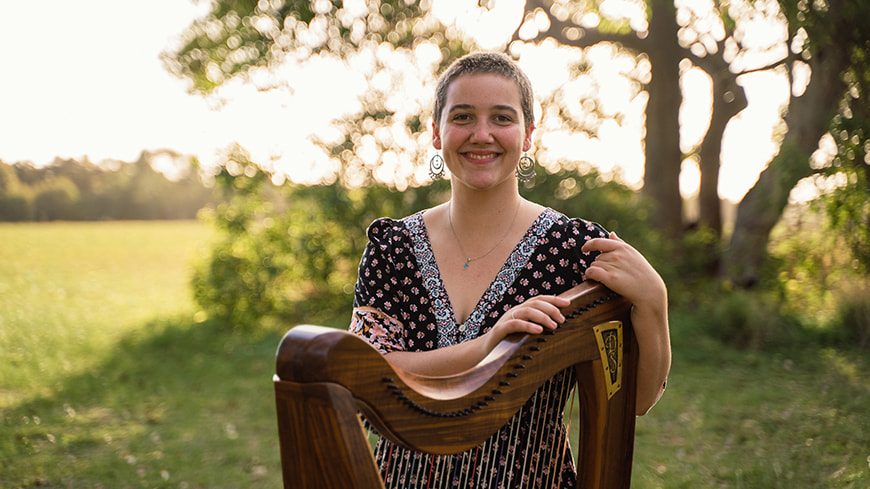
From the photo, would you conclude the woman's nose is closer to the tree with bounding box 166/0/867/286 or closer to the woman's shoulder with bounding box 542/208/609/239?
the woman's shoulder with bounding box 542/208/609/239

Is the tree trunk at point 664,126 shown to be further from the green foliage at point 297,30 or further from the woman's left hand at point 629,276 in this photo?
the woman's left hand at point 629,276

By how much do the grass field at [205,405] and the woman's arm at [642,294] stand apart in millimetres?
2489

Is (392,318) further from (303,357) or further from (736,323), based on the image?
(736,323)

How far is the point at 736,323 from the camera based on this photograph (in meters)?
7.45

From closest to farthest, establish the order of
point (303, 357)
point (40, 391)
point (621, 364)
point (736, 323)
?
1. point (303, 357)
2. point (621, 364)
3. point (40, 391)
4. point (736, 323)

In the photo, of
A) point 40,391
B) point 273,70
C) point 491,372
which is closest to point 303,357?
point 491,372

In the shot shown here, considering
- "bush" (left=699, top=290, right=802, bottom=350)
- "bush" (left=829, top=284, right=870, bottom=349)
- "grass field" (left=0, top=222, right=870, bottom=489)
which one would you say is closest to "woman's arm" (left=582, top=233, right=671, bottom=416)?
"grass field" (left=0, top=222, right=870, bottom=489)

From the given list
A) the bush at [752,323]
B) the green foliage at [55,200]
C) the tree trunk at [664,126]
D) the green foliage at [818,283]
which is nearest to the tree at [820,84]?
the green foliage at [818,283]

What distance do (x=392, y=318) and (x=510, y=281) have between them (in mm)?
342

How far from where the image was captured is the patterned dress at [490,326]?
167 cm

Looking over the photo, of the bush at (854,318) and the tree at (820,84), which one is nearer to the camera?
the tree at (820,84)

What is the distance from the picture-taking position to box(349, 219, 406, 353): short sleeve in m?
1.69

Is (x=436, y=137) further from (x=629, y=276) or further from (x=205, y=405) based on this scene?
(x=205, y=405)

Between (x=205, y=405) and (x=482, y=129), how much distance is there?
17.6 ft
